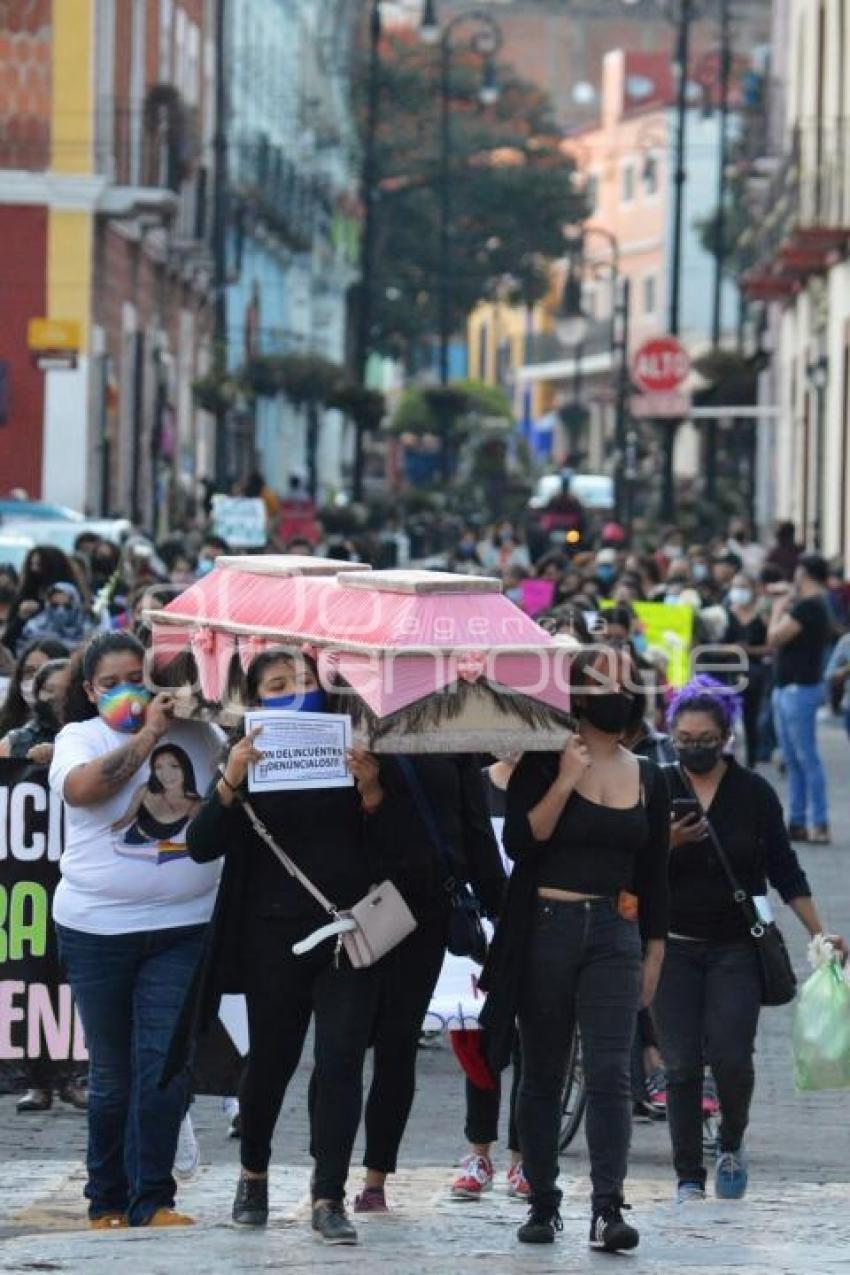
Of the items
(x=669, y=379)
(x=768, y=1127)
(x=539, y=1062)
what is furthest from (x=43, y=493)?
(x=539, y=1062)

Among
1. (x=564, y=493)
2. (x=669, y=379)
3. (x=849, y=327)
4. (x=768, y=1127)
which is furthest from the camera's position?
(x=564, y=493)

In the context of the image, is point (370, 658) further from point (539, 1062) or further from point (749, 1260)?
point (749, 1260)

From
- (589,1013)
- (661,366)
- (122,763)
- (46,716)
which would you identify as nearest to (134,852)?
(122,763)

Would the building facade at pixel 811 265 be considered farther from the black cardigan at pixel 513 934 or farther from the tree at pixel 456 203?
the tree at pixel 456 203

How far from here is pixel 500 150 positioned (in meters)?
85.8

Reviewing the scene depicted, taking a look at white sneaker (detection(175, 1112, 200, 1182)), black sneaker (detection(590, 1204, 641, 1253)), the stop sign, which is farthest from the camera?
the stop sign

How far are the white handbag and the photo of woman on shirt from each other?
1.19ft

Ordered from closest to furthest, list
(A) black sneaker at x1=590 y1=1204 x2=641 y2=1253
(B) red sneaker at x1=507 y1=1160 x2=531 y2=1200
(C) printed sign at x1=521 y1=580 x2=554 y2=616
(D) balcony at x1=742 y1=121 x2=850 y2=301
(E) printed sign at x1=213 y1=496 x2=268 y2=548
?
1. (A) black sneaker at x1=590 y1=1204 x2=641 y2=1253
2. (B) red sneaker at x1=507 y1=1160 x2=531 y2=1200
3. (C) printed sign at x1=521 y1=580 x2=554 y2=616
4. (E) printed sign at x1=213 y1=496 x2=268 y2=548
5. (D) balcony at x1=742 y1=121 x2=850 y2=301

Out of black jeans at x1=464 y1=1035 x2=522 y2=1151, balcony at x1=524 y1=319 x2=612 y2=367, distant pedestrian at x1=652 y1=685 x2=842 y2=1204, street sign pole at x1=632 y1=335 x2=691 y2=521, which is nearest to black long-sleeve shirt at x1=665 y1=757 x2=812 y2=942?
distant pedestrian at x1=652 y1=685 x2=842 y2=1204

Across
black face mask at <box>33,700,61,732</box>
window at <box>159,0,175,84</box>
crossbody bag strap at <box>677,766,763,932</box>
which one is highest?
window at <box>159,0,175,84</box>

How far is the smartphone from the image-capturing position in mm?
9586

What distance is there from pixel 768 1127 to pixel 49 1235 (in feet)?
11.0

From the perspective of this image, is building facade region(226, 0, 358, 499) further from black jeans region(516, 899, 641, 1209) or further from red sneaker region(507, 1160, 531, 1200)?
black jeans region(516, 899, 641, 1209)

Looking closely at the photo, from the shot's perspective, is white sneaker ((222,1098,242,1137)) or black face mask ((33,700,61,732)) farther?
black face mask ((33,700,61,732))
